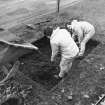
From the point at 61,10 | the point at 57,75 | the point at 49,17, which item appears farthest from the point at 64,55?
the point at 61,10

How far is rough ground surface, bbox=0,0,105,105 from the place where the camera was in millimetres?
4777

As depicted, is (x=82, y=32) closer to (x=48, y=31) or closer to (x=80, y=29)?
(x=80, y=29)

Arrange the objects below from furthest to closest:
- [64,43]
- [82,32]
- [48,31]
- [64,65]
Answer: [48,31] < [82,32] < [64,65] < [64,43]

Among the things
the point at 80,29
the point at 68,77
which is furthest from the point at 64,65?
the point at 80,29

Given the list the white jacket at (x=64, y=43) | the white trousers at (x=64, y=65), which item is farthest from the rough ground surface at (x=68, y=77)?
the white jacket at (x=64, y=43)

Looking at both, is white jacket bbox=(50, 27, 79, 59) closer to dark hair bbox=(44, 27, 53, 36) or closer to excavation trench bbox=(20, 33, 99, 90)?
excavation trench bbox=(20, 33, 99, 90)

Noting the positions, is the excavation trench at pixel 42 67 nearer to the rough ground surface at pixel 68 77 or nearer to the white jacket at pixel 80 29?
the rough ground surface at pixel 68 77

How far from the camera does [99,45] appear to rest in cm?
652

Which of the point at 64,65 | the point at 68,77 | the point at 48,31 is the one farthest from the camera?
the point at 48,31

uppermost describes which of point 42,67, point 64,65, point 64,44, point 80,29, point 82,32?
point 64,44

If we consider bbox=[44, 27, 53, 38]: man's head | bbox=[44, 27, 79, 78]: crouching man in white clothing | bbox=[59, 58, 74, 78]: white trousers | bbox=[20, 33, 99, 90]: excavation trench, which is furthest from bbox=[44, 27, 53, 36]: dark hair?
bbox=[44, 27, 79, 78]: crouching man in white clothing

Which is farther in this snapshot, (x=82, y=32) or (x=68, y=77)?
(x=82, y=32)

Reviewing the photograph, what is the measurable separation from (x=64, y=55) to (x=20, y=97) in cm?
143

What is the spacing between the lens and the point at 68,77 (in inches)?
210
